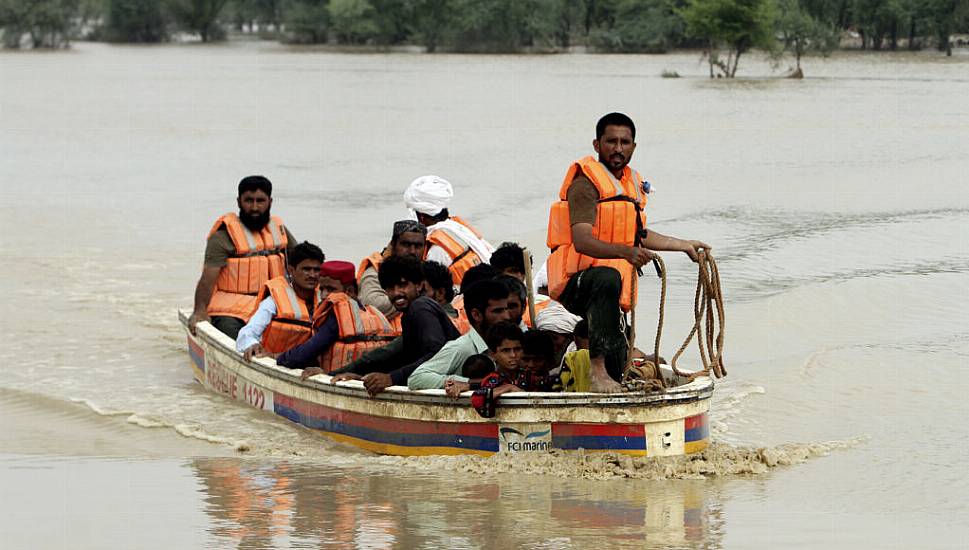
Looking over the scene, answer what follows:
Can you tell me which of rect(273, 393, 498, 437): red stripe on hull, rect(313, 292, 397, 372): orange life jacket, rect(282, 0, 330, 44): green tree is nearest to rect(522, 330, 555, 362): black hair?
rect(273, 393, 498, 437): red stripe on hull

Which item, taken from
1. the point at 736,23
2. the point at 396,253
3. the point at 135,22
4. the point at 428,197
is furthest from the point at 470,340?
the point at 135,22

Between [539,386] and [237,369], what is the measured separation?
2516 mm

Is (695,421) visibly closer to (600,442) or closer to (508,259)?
(600,442)

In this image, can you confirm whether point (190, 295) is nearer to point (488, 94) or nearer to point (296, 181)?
point (296, 181)

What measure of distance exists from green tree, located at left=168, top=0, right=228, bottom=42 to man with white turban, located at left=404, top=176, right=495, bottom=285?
8361 cm

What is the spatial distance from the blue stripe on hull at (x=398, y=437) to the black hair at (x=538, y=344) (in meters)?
0.44

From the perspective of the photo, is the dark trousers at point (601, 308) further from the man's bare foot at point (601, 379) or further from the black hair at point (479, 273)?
the black hair at point (479, 273)

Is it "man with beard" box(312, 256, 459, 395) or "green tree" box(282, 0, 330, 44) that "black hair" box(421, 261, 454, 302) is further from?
"green tree" box(282, 0, 330, 44)

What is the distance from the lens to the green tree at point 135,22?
297ft

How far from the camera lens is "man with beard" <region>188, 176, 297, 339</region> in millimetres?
9695

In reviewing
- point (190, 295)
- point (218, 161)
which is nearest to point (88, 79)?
point (218, 161)

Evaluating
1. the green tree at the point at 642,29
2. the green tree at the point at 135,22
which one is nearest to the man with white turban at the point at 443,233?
the green tree at the point at 642,29

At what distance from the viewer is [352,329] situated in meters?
8.30

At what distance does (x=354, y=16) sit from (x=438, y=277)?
74401 mm
